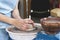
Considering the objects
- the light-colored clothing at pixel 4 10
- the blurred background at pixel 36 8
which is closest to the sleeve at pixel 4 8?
the light-colored clothing at pixel 4 10

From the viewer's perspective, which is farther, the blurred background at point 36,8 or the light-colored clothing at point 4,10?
the blurred background at point 36,8

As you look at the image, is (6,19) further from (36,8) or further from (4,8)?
(36,8)

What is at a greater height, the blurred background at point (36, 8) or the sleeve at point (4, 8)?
the sleeve at point (4, 8)

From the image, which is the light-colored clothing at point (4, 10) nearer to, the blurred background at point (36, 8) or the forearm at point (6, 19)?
the forearm at point (6, 19)

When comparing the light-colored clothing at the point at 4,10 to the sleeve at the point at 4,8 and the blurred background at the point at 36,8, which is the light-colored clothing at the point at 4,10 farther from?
the blurred background at the point at 36,8

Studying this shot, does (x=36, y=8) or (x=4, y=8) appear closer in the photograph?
(x=4, y=8)

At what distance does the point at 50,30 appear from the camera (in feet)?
2.64

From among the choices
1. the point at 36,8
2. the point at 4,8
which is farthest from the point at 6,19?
the point at 36,8

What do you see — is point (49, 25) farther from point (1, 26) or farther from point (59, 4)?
point (59, 4)

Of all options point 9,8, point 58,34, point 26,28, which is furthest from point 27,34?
point 9,8

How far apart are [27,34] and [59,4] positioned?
5.65 feet

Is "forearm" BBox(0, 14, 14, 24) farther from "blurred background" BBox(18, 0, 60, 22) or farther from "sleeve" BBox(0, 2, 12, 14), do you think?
"blurred background" BBox(18, 0, 60, 22)

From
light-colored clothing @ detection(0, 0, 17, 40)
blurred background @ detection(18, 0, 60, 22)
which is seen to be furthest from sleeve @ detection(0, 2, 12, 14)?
blurred background @ detection(18, 0, 60, 22)

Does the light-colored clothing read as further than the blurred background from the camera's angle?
No
